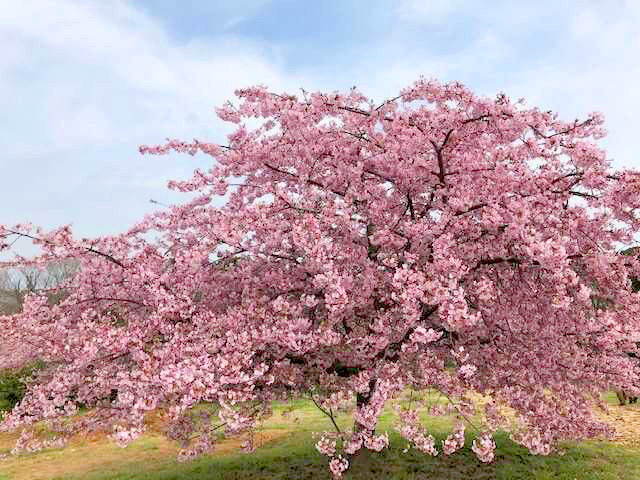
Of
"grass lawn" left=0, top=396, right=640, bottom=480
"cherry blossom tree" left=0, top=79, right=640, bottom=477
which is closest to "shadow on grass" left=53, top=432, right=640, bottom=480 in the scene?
"grass lawn" left=0, top=396, right=640, bottom=480

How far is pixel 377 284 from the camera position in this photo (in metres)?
9.02

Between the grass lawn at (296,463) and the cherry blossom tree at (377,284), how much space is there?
2.38m

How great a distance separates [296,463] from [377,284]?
6.63 m

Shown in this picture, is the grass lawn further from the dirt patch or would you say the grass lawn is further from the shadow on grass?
the dirt patch

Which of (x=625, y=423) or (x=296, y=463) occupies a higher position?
(x=625, y=423)

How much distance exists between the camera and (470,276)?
9.49 m

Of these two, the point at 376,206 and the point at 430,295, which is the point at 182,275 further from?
the point at 430,295

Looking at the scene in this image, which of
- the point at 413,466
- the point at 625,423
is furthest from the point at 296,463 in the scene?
the point at 625,423

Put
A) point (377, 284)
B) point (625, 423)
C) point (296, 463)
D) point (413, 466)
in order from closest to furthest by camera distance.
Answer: point (377, 284) < point (413, 466) < point (296, 463) < point (625, 423)

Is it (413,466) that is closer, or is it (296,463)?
(413,466)

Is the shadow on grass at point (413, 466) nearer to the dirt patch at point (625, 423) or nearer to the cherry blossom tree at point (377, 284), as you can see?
the dirt patch at point (625, 423)

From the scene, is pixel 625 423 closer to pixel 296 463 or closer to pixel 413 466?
pixel 413 466

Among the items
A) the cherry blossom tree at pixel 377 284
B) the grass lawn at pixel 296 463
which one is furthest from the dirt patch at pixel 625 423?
the cherry blossom tree at pixel 377 284

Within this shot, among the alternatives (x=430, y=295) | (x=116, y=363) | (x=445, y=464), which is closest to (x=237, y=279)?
(x=116, y=363)
